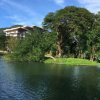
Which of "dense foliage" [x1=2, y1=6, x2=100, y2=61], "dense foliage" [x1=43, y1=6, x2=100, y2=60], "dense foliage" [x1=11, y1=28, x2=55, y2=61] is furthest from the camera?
"dense foliage" [x1=43, y1=6, x2=100, y2=60]

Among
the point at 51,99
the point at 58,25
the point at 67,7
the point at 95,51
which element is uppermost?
the point at 67,7

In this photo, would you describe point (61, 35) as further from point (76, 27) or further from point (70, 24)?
point (76, 27)

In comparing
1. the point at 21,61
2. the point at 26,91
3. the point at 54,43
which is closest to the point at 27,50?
the point at 21,61

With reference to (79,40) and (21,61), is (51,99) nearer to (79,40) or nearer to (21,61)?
(21,61)

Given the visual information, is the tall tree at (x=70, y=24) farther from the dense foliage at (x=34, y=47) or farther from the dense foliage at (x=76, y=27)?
the dense foliage at (x=34, y=47)

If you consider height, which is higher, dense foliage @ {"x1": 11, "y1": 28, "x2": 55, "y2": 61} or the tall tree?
the tall tree

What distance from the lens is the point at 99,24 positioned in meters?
89.8

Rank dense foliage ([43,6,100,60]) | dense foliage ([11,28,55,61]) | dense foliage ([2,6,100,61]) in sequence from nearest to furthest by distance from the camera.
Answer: dense foliage ([11,28,55,61])
dense foliage ([2,6,100,61])
dense foliage ([43,6,100,60])

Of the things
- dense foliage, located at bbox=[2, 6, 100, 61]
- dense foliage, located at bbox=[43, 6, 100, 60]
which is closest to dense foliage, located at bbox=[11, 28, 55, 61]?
dense foliage, located at bbox=[2, 6, 100, 61]

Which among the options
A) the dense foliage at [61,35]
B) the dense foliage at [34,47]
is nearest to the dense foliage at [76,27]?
the dense foliage at [61,35]

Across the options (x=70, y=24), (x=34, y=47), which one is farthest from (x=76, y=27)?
(x=34, y=47)

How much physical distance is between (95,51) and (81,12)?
13.6 metres

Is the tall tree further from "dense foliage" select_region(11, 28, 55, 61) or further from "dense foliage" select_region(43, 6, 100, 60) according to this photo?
"dense foliage" select_region(11, 28, 55, 61)

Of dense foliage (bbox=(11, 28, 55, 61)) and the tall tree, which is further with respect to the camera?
the tall tree
